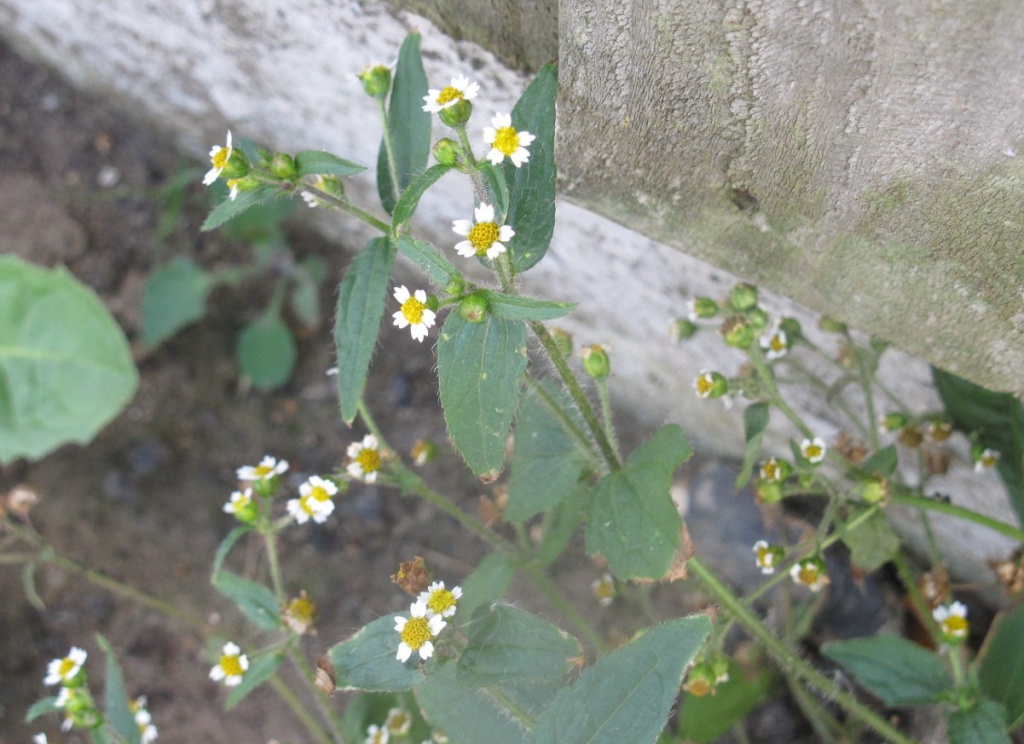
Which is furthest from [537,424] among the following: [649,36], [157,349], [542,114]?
[157,349]

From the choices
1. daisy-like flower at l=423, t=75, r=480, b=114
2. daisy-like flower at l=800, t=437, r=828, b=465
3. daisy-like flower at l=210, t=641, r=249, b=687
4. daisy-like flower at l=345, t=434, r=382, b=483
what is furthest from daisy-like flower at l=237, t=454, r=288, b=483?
daisy-like flower at l=800, t=437, r=828, b=465

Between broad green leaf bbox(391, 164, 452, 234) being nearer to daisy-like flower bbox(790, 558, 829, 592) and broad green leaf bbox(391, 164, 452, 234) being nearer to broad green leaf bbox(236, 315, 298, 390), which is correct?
daisy-like flower bbox(790, 558, 829, 592)

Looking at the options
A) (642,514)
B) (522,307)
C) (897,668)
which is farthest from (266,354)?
(897,668)

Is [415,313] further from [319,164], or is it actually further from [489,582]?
[489,582]

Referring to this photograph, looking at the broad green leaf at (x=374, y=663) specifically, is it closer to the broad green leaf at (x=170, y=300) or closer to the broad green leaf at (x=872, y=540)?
the broad green leaf at (x=872, y=540)

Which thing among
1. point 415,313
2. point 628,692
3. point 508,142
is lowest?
point 628,692
